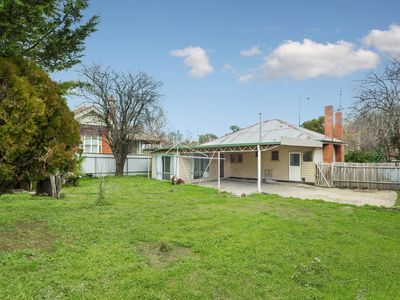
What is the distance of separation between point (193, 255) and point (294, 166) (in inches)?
648

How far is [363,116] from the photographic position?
15.6m

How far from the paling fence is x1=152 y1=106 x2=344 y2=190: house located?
3.91 m

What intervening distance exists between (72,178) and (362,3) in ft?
52.7

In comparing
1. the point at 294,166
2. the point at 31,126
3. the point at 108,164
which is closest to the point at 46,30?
the point at 31,126

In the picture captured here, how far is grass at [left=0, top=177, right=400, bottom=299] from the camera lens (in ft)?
11.8

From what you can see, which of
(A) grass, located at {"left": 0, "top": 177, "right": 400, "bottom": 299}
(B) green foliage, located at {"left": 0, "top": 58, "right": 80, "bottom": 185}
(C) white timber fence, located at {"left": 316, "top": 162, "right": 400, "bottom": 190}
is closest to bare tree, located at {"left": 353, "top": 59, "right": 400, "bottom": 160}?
(C) white timber fence, located at {"left": 316, "top": 162, "right": 400, "bottom": 190}

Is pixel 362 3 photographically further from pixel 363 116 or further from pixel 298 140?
pixel 298 140

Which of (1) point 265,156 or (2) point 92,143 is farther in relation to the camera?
(2) point 92,143

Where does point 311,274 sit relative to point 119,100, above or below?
below

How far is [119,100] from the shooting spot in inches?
948

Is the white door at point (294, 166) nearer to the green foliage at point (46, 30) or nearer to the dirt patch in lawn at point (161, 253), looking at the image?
the dirt patch in lawn at point (161, 253)

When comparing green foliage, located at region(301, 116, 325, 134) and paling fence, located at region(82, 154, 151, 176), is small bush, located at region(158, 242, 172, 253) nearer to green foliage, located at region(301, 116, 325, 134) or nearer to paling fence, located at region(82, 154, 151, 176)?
paling fence, located at region(82, 154, 151, 176)

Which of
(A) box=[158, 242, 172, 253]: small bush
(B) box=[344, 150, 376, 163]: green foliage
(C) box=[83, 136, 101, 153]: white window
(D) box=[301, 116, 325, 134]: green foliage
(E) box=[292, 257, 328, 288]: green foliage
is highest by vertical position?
(D) box=[301, 116, 325, 134]: green foliage

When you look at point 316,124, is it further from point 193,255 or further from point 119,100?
point 193,255
